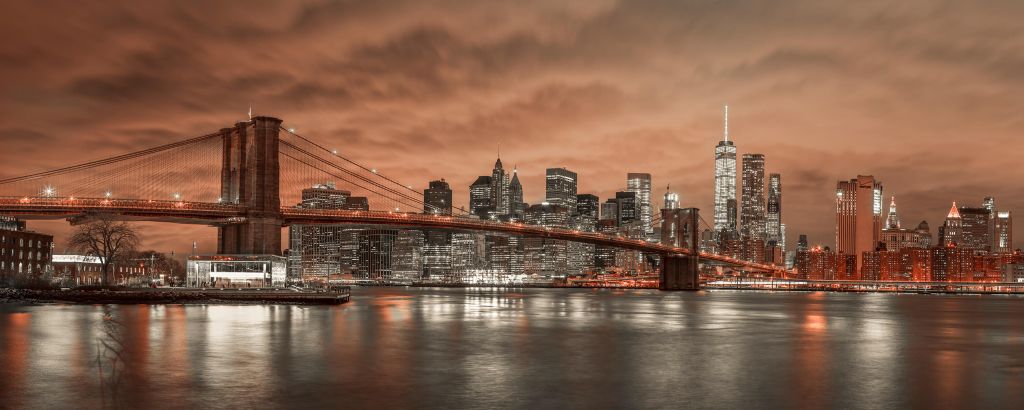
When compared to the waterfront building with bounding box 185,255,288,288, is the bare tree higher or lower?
higher

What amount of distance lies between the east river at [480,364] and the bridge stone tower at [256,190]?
21.4m

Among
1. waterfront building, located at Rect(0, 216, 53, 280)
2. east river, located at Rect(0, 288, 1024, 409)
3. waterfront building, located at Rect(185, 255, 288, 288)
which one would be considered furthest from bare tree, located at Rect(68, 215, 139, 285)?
waterfront building, located at Rect(0, 216, 53, 280)

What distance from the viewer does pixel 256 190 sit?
2542 inches

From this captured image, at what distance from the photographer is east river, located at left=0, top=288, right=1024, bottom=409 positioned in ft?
59.6

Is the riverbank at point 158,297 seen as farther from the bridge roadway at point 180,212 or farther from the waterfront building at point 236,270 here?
the bridge roadway at point 180,212

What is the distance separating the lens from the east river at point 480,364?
18156 mm

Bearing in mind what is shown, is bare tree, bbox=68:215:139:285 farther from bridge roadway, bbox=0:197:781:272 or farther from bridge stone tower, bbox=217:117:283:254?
bridge stone tower, bbox=217:117:283:254

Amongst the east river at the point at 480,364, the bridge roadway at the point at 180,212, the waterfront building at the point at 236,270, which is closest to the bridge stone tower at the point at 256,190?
the bridge roadway at the point at 180,212

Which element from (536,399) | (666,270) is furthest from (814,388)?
(666,270)

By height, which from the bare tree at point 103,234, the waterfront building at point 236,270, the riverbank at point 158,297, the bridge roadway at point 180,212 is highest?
the bridge roadway at point 180,212

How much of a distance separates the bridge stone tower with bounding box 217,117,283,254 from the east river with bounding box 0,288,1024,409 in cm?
2143

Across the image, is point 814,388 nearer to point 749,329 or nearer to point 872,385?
point 872,385

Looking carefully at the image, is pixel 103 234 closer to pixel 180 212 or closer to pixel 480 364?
pixel 180 212

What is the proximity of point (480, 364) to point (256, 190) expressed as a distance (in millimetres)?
44750
